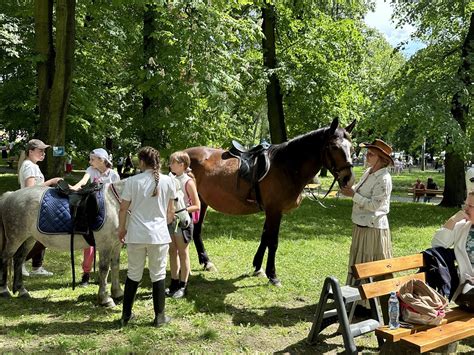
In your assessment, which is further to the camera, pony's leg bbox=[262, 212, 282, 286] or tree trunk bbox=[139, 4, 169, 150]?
tree trunk bbox=[139, 4, 169, 150]

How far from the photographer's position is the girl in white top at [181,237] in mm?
5949

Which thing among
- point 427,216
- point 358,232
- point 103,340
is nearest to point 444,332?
point 358,232

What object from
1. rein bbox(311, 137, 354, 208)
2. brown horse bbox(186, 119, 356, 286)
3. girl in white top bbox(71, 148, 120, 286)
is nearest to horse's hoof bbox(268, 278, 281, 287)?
brown horse bbox(186, 119, 356, 286)

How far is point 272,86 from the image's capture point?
18156mm

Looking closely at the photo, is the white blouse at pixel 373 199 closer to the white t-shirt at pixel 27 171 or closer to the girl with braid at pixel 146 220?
the girl with braid at pixel 146 220

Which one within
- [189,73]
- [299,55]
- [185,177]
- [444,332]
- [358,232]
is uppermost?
[299,55]

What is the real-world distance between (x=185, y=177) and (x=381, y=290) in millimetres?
2996

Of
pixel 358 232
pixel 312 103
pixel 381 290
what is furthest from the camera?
pixel 312 103

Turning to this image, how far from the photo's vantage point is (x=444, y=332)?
3936 mm

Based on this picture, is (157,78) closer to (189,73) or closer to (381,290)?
(189,73)

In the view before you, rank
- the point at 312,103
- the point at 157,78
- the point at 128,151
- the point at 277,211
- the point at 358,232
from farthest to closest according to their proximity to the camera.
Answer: the point at 128,151, the point at 312,103, the point at 157,78, the point at 277,211, the point at 358,232

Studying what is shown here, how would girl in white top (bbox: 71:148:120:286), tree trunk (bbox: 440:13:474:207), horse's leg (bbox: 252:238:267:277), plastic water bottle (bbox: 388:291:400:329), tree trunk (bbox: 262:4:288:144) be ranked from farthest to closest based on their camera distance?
1. tree trunk (bbox: 262:4:288:144)
2. tree trunk (bbox: 440:13:474:207)
3. horse's leg (bbox: 252:238:267:277)
4. girl in white top (bbox: 71:148:120:286)
5. plastic water bottle (bbox: 388:291:400:329)

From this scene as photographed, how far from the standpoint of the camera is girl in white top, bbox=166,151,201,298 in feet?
19.5

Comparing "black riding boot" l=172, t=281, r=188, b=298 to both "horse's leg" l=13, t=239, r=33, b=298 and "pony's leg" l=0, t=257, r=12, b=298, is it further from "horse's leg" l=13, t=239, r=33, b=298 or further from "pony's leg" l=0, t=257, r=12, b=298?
"pony's leg" l=0, t=257, r=12, b=298
